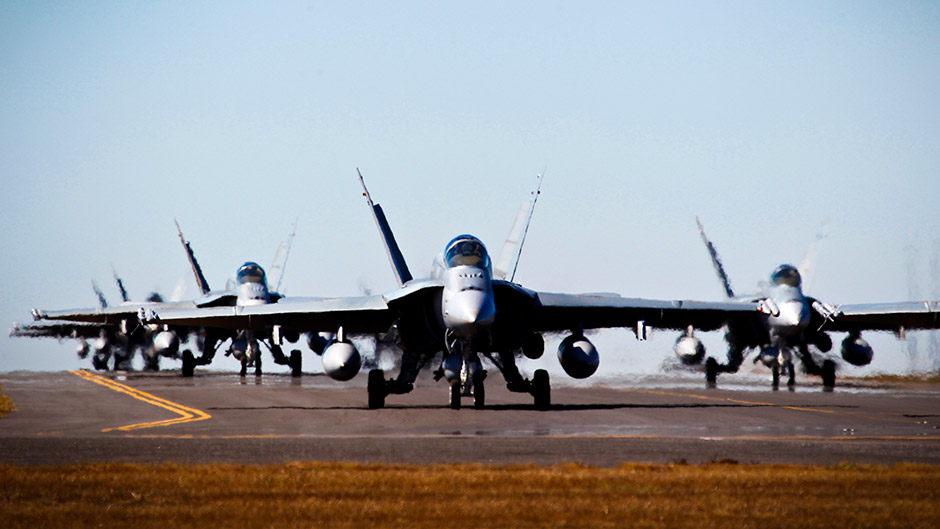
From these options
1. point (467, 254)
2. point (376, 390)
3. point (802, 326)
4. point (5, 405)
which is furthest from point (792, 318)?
point (5, 405)

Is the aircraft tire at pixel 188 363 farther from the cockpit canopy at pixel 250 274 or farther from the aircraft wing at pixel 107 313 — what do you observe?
the cockpit canopy at pixel 250 274

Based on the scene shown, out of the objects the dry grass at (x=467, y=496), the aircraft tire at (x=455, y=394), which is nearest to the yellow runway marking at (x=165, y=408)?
the aircraft tire at (x=455, y=394)

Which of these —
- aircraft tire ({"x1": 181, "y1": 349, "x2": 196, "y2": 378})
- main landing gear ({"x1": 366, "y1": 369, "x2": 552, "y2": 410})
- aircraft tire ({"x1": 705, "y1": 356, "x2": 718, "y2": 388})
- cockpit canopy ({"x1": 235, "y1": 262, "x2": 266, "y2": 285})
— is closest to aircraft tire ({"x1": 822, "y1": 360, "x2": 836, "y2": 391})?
aircraft tire ({"x1": 705, "y1": 356, "x2": 718, "y2": 388})

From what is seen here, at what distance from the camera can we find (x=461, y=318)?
23.1 m

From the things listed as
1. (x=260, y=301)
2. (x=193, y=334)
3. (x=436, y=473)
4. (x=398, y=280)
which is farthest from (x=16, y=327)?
(x=436, y=473)

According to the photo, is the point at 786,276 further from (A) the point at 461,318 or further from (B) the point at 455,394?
(A) the point at 461,318

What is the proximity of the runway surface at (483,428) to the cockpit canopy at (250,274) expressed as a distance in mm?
12257

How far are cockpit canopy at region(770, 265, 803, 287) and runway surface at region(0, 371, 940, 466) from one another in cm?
405

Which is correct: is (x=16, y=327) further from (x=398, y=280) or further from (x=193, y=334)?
(x=398, y=280)

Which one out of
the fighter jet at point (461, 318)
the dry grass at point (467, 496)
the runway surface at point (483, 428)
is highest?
the fighter jet at point (461, 318)

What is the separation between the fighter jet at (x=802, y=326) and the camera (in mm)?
35250

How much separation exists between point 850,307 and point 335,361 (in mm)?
18350

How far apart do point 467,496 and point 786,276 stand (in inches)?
1070

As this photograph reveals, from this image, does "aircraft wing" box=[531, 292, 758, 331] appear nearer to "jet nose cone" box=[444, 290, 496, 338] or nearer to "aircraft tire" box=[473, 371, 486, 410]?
"aircraft tire" box=[473, 371, 486, 410]
